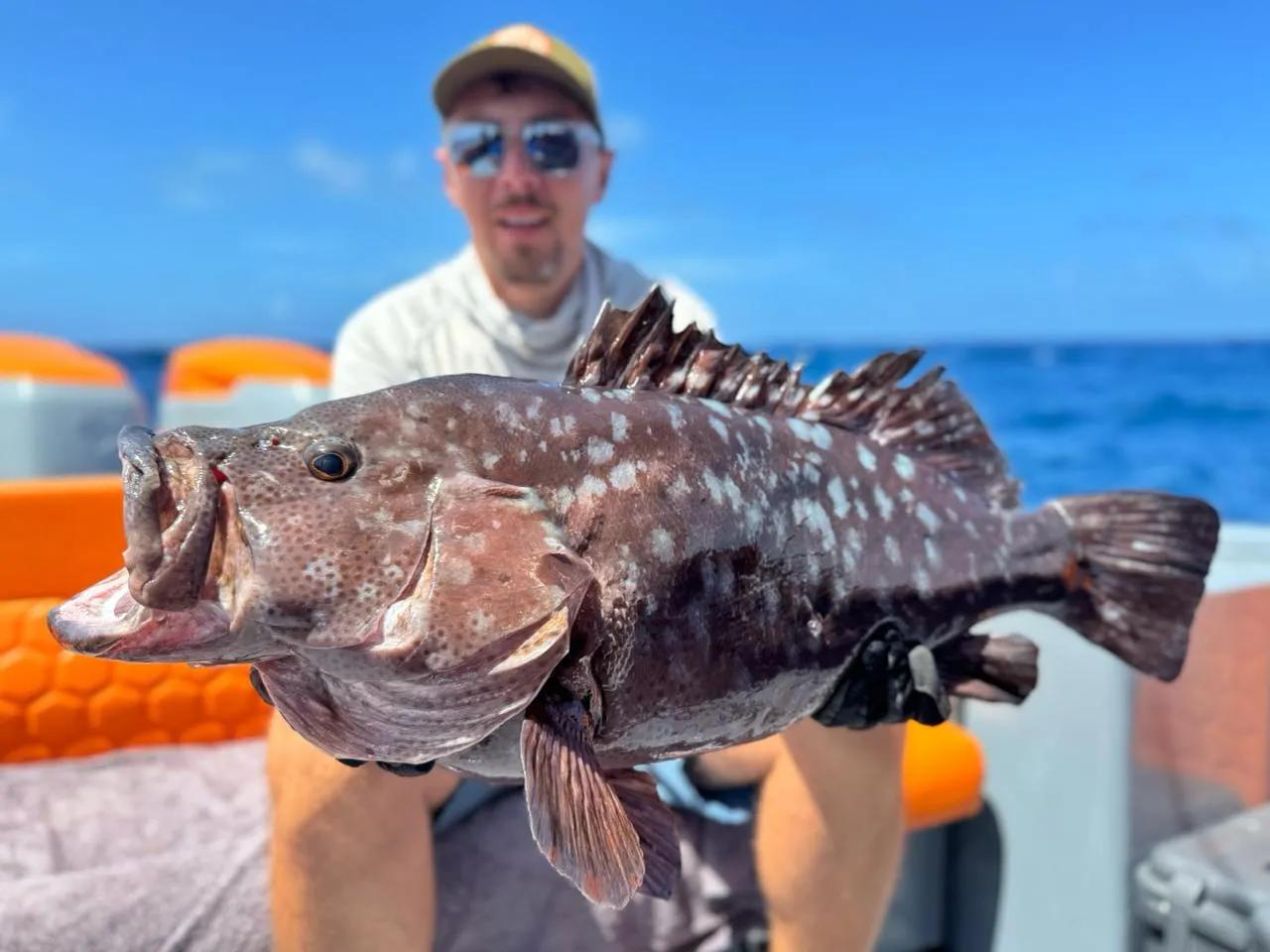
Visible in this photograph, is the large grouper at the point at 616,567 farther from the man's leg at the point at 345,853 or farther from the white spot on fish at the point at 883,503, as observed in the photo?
the man's leg at the point at 345,853

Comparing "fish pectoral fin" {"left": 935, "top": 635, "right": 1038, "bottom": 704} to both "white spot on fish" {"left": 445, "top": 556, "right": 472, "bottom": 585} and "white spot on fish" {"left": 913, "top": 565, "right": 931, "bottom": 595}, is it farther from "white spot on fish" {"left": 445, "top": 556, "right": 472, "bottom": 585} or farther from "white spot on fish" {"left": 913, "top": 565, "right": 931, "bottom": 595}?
"white spot on fish" {"left": 445, "top": 556, "right": 472, "bottom": 585}

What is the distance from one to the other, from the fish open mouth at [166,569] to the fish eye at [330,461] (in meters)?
0.10

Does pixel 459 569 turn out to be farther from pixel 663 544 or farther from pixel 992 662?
pixel 992 662

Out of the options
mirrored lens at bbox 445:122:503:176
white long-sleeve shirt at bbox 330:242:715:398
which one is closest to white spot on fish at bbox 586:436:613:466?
white long-sleeve shirt at bbox 330:242:715:398

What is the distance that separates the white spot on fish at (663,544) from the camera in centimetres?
138

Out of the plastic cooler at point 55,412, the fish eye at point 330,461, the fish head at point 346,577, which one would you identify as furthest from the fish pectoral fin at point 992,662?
the plastic cooler at point 55,412

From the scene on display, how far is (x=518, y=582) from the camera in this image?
1177 mm

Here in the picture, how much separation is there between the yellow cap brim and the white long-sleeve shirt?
0.50 m

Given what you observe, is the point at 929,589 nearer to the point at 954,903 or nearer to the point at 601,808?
the point at 601,808

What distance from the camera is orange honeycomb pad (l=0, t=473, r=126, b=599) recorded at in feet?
9.30

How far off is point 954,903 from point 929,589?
72.2 inches

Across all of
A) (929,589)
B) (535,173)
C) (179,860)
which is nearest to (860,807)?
(929,589)

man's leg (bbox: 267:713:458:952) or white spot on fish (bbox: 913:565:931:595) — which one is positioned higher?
white spot on fish (bbox: 913:565:931:595)

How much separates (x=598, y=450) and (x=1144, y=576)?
1180 mm
